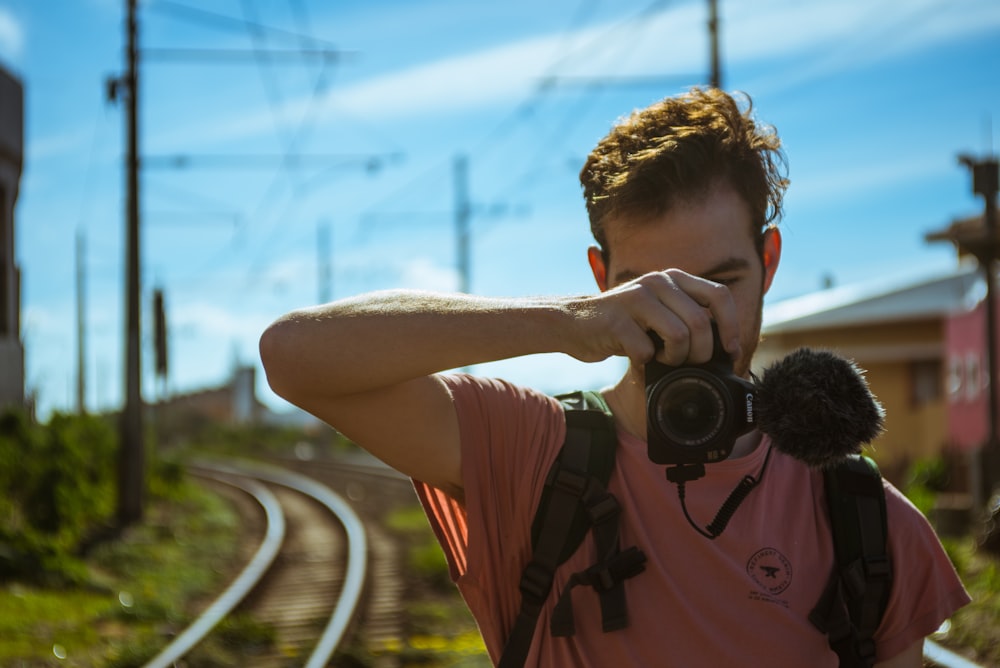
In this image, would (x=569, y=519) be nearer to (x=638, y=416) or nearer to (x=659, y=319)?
(x=638, y=416)

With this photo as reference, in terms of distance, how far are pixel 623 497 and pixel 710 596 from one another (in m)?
0.26

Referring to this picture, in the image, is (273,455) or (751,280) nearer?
(751,280)

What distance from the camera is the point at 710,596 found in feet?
7.13

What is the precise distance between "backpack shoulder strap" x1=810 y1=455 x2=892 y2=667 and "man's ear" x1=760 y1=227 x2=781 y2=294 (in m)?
0.46

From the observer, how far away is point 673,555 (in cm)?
221

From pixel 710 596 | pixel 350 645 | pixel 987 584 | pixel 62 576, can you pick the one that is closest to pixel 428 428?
pixel 710 596

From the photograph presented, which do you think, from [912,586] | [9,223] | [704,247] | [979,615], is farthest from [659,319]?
[9,223]

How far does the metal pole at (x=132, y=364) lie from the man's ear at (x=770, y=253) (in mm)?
14776

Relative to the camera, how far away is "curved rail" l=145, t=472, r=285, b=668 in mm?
8672

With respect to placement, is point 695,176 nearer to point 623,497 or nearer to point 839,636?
point 623,497

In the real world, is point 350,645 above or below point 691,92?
below

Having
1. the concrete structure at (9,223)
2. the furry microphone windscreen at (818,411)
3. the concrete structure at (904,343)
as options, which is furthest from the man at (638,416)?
the concrete structure at (904,343)

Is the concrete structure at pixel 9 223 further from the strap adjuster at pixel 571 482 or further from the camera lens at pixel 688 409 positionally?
the camera lens at pixel 688 409

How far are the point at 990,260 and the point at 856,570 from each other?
13.3m
